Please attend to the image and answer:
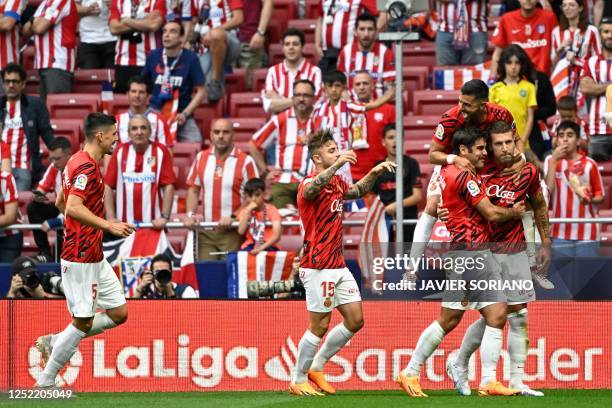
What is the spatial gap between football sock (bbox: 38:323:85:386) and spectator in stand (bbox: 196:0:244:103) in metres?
6.76

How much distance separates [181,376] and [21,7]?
7.17m

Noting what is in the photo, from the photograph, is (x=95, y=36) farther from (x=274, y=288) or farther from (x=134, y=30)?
(x=274, y=288)

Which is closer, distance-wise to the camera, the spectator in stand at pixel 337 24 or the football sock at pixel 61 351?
the football sock at pixel 61 351

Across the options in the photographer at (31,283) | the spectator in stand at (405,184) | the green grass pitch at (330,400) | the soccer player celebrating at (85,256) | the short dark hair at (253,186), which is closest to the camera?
the green grass pitch at (330,400)

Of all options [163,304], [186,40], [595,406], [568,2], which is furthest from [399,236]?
[186,40]

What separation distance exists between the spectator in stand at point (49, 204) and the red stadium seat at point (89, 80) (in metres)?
3.06

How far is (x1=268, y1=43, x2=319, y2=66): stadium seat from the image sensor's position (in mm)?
18922

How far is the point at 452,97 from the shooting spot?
58.1 feet

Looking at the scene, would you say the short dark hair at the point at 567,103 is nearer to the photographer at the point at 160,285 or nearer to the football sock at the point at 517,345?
the photographer at the point at 160,285

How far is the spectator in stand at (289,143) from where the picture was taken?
52.4 feet

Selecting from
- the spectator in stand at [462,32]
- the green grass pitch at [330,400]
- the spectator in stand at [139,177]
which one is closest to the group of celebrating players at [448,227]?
the green grass pitch at [330,400]

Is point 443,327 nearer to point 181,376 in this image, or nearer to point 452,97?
point 181,376

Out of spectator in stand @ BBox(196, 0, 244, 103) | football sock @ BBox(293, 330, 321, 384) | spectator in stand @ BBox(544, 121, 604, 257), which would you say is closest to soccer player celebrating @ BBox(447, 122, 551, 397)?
football sock @ BBox(293, 330, 321, 384)

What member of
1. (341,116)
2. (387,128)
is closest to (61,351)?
(387,128)
